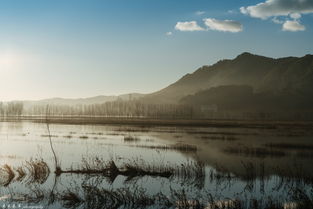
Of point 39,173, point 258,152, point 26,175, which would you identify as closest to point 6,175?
point 26,175

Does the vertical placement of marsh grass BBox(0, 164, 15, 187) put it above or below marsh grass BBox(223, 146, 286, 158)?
above

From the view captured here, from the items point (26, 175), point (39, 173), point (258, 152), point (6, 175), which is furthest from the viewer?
point (258, 152)

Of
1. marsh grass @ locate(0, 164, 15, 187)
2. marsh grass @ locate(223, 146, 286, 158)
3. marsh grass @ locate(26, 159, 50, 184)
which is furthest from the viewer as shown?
marsh grass @ locate(223, 146, 286, 158)

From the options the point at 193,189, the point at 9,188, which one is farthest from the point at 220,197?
the point at 9,188

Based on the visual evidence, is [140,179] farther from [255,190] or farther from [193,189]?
[255,190]

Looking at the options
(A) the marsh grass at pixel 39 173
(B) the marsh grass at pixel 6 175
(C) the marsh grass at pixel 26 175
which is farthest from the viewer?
(A) the marsh grass at pixel 39 173

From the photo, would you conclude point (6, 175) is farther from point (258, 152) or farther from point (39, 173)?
point (258, 152)

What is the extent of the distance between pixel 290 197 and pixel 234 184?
15.1 ft

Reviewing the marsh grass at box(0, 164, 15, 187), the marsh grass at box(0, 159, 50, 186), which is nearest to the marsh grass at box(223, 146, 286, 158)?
the marsh grass at box(0, 159, 50, 186)

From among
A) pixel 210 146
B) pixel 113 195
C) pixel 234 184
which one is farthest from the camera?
pixel 210 146

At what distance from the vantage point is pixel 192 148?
45156 mm

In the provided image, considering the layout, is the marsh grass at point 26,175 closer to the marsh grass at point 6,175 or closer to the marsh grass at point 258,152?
the marsh grass at point 6,175

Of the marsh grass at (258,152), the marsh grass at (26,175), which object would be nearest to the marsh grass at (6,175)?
the marsh grass at (26,175)

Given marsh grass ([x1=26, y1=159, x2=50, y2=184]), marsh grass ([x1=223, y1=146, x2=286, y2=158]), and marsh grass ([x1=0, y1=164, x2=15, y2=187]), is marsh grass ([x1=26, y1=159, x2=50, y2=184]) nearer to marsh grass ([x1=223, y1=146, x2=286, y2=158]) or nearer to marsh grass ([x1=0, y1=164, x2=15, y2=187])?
marsh grass ([x1=0, y1=164, x2=15, y2=187])
